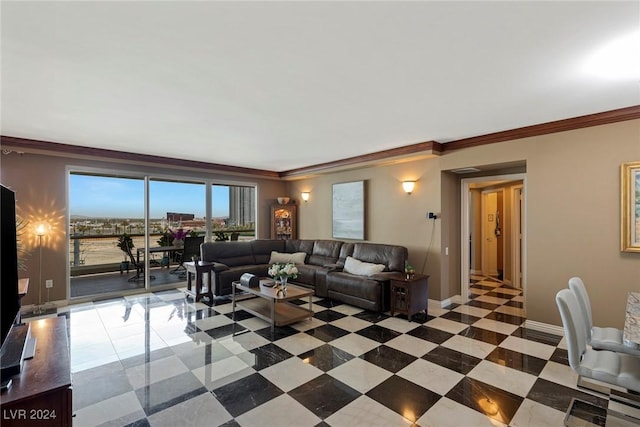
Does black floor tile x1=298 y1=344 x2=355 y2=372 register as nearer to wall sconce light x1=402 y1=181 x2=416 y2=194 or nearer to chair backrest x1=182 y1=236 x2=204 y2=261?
wall sconce light x1=402 y1=181 x2=416 y2=194

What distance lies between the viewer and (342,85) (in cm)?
255

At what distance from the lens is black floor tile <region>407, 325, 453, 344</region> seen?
3477 mm

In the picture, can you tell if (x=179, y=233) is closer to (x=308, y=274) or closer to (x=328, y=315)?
(x=308, y=274)

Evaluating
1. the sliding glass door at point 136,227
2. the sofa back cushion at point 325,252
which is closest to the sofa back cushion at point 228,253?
the sliding glass door at point 136,227

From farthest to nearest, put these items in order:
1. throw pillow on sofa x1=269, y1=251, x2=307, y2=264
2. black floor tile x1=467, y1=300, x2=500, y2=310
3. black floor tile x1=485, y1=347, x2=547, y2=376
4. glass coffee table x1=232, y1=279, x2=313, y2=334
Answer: throw pillow on sofa x1=269, y1=251, x2=307, y2=264 < black floor tile x1=467, y1=300, x2=500, y2=310 < glass coffee table x1=232, y1=279, x2=313, y2=334 < black floor tile x1=485, y1=347, x2=547, y2=376

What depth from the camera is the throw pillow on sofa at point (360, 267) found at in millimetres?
4695

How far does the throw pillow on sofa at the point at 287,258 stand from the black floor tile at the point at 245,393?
3513 millimetres

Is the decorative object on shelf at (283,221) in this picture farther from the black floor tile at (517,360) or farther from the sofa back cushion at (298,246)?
the black floor tile at (517,360)

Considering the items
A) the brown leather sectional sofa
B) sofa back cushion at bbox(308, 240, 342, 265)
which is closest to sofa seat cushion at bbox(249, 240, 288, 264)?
the brown leather sectional sofa

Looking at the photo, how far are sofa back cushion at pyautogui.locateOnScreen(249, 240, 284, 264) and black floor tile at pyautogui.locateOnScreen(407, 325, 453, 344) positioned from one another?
11.8ft

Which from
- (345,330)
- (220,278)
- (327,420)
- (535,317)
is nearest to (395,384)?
(327,420)

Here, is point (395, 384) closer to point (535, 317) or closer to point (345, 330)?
point (345, 330)

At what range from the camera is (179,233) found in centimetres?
636

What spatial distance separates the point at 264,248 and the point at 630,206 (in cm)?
568
